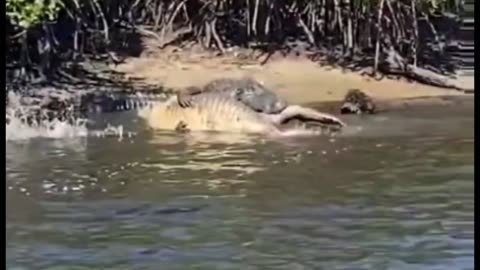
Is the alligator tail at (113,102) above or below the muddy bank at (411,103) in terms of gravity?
above

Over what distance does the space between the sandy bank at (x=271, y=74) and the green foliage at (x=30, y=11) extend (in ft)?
0.46

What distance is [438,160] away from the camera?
183 centimetres

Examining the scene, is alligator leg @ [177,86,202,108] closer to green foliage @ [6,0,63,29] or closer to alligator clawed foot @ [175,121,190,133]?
alligator clawed foot @ [175,121,190,133]

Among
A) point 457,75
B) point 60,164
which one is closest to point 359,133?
point 457,75

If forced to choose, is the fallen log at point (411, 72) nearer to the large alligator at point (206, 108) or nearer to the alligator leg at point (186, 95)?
the large alligator at point (206, 108)

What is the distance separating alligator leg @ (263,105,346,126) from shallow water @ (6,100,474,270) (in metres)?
0.03

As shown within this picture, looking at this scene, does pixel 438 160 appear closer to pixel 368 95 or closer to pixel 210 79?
pixel 368 95

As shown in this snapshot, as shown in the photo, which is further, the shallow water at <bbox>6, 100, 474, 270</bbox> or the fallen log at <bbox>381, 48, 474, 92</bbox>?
the fallen log at <bbox>381, 48, 474, 92</bbox>

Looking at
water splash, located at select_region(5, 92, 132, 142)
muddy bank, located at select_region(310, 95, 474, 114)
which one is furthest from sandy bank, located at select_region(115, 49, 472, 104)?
water splash, located at select_region(5, 92, 132, 142)

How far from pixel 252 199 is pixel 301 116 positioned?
16 cm

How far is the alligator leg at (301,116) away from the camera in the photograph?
1.83 m

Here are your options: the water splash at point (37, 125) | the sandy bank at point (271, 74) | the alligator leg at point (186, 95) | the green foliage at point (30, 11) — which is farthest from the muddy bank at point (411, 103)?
the green foliage at point (30, 11)

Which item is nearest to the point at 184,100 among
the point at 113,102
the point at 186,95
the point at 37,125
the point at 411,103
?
the point at 186,95

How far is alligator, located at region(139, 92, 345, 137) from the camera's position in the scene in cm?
184
